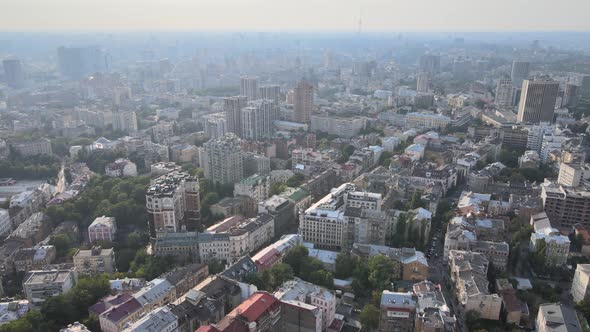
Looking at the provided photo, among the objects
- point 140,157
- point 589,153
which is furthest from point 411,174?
point 140,157

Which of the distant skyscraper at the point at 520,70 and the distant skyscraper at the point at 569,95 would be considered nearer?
the distant skyscraper at the point at 569,95

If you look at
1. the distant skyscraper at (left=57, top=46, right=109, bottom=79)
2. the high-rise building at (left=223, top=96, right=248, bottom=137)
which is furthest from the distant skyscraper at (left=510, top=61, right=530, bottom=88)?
the distant skyscraper at (left=57, top=46, right=109, bottom=79)

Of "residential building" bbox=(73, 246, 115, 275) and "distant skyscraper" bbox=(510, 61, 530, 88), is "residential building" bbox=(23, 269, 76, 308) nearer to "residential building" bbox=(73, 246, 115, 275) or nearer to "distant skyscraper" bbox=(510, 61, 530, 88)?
"residential building" bbox=(73, 246, 115, 275)

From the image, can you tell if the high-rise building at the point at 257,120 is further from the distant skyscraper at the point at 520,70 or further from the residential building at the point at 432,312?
the distant skyscraper at the point at 520,70

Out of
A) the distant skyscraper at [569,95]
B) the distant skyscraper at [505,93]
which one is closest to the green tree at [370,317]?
the distant skyscraper at [505,93]

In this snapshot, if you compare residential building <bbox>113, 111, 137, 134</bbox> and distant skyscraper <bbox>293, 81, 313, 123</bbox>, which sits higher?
distant skyscraper <bbox>293, 81, 313, 123</bbox>

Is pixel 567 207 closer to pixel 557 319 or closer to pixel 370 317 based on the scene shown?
pixel 557 319
